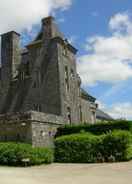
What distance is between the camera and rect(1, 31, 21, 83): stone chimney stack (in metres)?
38.0

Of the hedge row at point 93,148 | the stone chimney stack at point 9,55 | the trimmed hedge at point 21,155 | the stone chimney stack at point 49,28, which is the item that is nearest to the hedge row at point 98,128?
the hedge row at point 93,148

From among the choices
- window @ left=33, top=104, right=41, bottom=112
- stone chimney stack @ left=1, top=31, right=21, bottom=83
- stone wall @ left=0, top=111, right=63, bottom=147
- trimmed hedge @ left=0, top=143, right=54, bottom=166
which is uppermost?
stone chimney stack @ left=1, top=31, right=21, bottom=83

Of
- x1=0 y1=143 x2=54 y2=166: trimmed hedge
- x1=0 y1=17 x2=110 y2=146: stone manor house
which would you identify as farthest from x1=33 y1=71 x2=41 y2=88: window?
x1=0 y1=143 x2=54 y2=166: trimmed hedge

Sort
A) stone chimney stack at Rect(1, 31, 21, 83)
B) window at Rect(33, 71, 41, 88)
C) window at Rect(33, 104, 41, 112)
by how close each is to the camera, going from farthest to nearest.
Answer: stone chimney stack at Rect(1, 31, 21, 83) → window at Rect(33, 71, 41, 88) → window at Rect(33, 104, 41, 112)

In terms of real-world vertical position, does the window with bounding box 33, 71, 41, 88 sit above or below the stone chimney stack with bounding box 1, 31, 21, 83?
below

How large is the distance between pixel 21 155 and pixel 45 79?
1509 cm

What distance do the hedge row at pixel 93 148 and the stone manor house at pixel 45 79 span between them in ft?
18.4

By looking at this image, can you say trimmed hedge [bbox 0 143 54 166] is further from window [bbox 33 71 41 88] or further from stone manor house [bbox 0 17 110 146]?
window [bbox 33 71 41 88]

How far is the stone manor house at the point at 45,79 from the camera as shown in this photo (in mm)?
33531

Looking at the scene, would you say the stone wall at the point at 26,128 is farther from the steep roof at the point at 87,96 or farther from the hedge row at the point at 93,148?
the steep roof at the point at 87,96

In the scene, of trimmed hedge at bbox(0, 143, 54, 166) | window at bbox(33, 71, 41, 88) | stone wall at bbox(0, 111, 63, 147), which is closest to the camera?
trimmed hedge at bbox(0, 143, 54, 166)

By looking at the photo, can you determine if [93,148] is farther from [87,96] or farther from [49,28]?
[87,96]

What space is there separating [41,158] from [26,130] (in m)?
6.15

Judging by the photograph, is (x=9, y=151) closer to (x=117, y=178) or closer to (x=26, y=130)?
(x=26, y=130)
